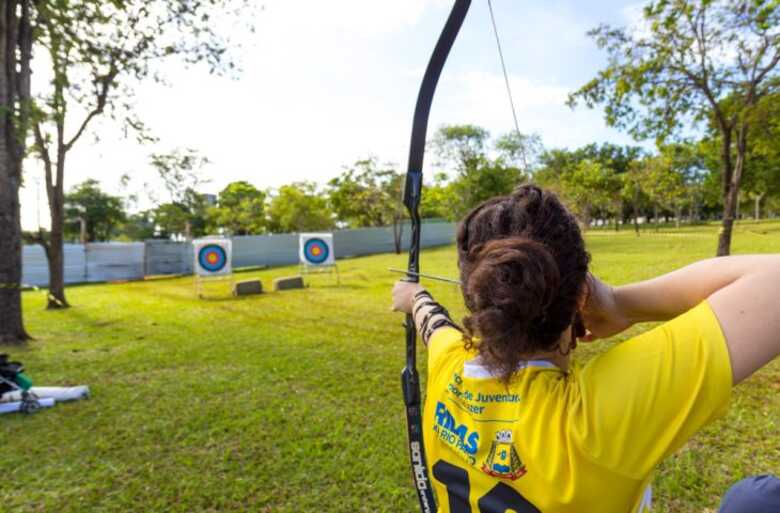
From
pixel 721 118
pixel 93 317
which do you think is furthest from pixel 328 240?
pixel 721 118

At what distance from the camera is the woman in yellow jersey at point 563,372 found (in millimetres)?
570

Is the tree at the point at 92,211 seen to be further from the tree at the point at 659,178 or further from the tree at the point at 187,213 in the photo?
the tree at the point at 659,178

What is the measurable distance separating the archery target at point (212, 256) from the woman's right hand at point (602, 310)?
11083 millimetres

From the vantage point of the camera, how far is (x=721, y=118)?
5.16 metres

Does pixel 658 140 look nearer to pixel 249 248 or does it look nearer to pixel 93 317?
pixel 93 317

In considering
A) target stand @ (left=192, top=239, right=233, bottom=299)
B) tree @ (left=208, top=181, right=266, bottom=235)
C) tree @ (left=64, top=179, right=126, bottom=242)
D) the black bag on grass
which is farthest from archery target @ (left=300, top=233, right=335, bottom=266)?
tree @ (left=64, top=179, right=126, bottom=242)

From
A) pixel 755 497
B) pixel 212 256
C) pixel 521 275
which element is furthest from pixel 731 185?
pixel 212 256

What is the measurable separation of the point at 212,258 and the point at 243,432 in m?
9.26

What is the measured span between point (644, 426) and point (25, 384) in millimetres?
4045

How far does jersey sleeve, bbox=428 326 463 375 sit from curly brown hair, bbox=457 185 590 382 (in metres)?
0.14

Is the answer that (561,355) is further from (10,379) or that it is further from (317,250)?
(317,250)

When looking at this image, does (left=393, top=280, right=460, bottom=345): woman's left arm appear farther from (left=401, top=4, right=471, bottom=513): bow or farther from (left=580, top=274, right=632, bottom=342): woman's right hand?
(left=580, top=274, right=632, bottom=342): woman's right hand

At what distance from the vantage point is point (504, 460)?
2.16ft

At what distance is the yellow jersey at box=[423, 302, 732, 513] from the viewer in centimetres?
57
